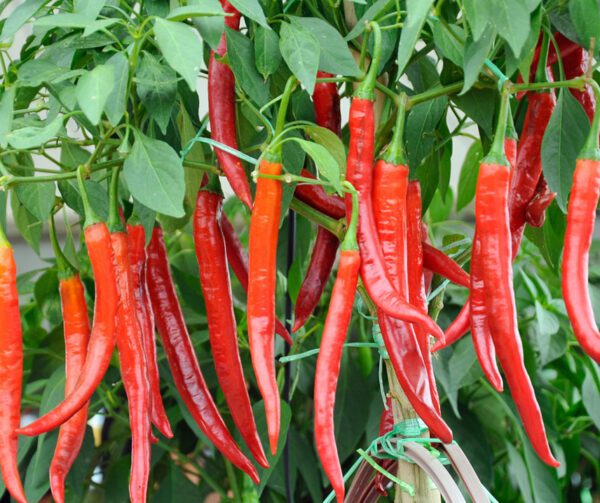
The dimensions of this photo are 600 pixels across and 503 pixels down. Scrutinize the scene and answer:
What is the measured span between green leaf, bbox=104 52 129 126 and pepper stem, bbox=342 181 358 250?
15cm

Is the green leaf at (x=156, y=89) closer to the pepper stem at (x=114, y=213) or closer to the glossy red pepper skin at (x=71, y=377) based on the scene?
the pepper stem at (x=114, y=213)

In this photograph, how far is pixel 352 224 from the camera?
1.90 ft

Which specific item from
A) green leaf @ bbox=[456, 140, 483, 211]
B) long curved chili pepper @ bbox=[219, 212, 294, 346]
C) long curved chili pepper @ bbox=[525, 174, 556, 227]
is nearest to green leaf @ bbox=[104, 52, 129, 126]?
long curved chili pepper @ bbox=[219, 212, 294, 346]

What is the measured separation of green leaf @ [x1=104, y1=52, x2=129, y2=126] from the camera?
0.56 meters

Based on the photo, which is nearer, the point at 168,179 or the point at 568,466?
the point at 168,179

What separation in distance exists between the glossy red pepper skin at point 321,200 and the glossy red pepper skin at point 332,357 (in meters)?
0.11

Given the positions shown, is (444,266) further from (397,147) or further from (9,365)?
(9,365)

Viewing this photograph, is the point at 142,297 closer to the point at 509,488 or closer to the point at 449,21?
the point at 449,21

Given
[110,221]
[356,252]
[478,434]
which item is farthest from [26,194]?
[478,434]

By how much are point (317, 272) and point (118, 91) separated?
0.25 meters

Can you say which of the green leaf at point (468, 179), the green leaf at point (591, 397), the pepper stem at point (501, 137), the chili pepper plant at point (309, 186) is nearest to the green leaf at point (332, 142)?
the chili pepper plant at point (309, 186)

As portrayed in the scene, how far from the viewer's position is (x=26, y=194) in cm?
72

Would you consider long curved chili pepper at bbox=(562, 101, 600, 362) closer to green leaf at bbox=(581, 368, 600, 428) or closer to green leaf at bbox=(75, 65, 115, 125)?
green leaf at bbox=(75, 65, 115, 125)

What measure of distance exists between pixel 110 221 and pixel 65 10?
164 millimetres
